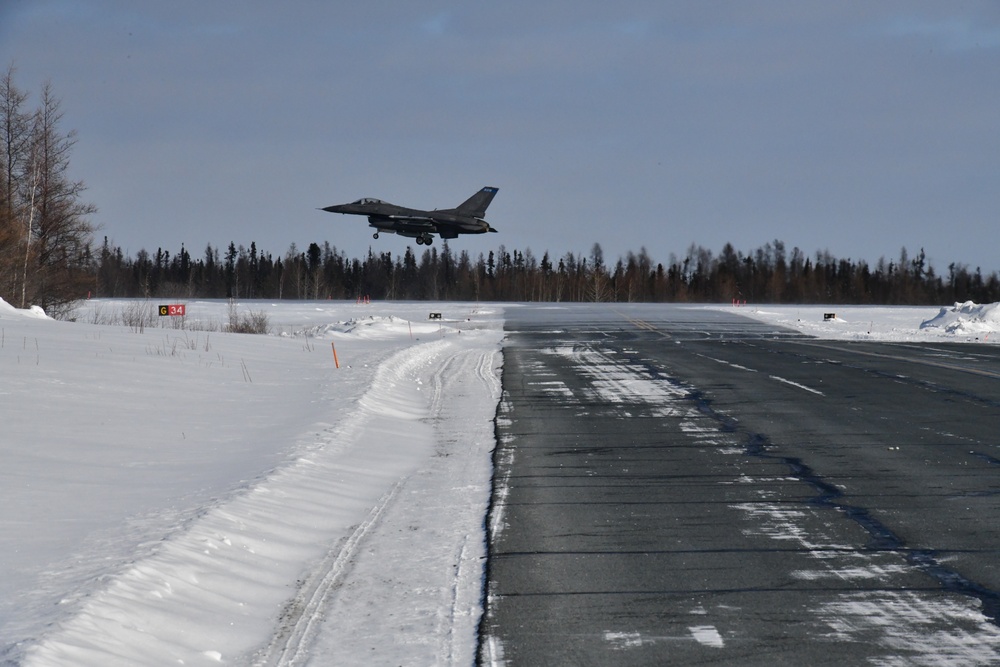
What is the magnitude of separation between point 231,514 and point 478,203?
42173 millimetres

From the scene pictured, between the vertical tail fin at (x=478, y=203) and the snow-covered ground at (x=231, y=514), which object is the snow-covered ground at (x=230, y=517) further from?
the vertical tail fin at (x=478, y=203)

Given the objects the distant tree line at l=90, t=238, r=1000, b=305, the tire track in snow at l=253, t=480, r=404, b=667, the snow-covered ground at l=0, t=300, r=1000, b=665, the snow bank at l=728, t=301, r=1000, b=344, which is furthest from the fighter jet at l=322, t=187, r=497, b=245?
the distant tree line at l=90, t=238, r=1000, b=305

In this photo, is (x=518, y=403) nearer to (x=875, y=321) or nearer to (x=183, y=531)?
(x=183, y=531)

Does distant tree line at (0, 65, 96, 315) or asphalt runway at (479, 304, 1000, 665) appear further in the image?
distant tree line at (0, 65, 96, 315)

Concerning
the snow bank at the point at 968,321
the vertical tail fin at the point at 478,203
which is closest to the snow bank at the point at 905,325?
the snow bank at the point at 968,321

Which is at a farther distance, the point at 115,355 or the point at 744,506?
the point at 115,355

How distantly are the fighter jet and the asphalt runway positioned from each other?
2914cm

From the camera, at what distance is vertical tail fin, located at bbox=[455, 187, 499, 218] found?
159 ft

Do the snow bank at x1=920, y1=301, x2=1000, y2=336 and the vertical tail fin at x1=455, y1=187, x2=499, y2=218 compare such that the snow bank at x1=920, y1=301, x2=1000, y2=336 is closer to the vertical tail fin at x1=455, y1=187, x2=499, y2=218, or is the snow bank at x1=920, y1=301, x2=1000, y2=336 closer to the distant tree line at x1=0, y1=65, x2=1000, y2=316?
the vertical tail fin at x1=455, y1=187, x2=499, y2=218

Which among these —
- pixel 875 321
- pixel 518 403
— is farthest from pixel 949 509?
pixel 875 321

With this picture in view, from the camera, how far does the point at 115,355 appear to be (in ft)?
61.5

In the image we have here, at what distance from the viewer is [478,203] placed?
48.8m

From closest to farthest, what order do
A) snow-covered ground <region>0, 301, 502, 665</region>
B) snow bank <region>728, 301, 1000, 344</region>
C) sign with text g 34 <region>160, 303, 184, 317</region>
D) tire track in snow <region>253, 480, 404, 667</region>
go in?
tire track in snow <region>253, 480, 404, 667</region>
snow-covered ground <region>0, 301, 502, 665</region>
snow bank <region>728, 301, 1000, 344</region>
sign with text g 34 <region>160, 303, 184, 317</region>

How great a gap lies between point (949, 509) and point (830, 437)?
4239 millimetres
